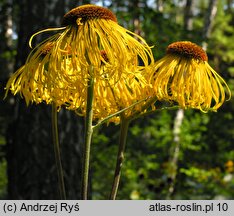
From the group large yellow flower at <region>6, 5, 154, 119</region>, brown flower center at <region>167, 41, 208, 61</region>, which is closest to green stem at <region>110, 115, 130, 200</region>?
large yellow flower at <region>6, 5, 154, 119</region>

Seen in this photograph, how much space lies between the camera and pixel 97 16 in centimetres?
120

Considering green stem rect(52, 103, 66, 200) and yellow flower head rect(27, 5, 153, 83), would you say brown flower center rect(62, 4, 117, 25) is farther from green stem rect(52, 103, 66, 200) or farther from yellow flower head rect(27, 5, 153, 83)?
green stem rect(52, 103, 66, 200)

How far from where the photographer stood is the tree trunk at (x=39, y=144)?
117 inches

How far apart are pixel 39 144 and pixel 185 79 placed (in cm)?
186

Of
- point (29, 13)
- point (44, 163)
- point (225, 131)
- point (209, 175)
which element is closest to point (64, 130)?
point (44, 163)

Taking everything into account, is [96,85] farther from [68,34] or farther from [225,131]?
[225,131]

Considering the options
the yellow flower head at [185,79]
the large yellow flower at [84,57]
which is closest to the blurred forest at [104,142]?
the yellow flower head at [185,79]

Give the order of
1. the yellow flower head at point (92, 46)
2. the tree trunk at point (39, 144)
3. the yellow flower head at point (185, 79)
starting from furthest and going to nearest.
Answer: the tree trunk at point (39, 144) → the yellow flower head at point (185, 79) → the yellow flower head at point (92, 46)

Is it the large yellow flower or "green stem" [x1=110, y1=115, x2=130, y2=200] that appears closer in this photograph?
the large yellow flower

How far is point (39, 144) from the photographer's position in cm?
299

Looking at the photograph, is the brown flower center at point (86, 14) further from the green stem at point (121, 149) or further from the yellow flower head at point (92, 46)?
the green stem at point (121, 149)

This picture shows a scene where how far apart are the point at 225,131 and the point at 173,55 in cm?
773

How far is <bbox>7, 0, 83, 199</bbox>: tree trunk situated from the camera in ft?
9.78

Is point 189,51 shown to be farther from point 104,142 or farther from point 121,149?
point 104,142
